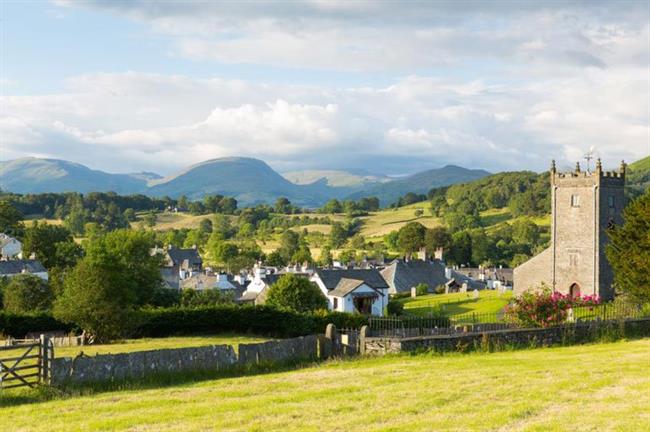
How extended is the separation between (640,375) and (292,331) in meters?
29.9

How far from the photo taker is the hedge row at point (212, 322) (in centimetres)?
4819

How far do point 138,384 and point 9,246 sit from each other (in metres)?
125

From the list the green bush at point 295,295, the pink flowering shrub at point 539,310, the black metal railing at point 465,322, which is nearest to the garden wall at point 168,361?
the black metal railing at point 465,322

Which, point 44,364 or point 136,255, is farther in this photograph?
point 136,255

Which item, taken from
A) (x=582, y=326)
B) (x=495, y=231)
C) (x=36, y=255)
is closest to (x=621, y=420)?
(x=582, y=326)

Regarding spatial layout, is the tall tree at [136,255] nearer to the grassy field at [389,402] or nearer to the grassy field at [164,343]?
the grassy field at [164,343]

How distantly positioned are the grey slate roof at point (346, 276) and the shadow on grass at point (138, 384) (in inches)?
2473

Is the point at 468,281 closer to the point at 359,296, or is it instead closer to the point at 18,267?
the point at 359,296

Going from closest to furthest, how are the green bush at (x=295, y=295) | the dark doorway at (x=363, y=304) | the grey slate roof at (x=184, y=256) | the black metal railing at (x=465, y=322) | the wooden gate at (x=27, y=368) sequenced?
the wooden gate at (x=27, y=368), the black metal railing at (x=465, y=322), the green bush at (x=295, y=295), the dark doorway at (x=363, y=304), the grey slate roof at (x=184, y=256)

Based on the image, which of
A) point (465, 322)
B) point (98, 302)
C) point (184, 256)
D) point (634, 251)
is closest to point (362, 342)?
point (98, 302)

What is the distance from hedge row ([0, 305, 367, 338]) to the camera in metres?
48.2

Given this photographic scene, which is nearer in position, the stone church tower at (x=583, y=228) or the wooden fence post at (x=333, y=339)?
the wooden fence post at (x=333, y=339)

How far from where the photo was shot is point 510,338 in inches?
1165

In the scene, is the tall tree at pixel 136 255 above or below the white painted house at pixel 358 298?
above
